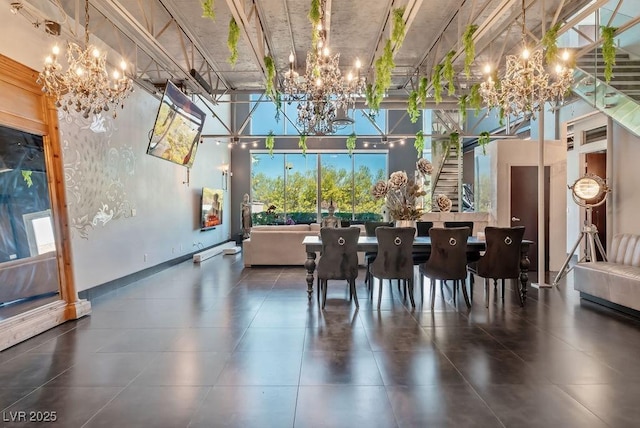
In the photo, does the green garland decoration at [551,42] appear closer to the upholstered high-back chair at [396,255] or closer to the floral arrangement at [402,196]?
the floral arrangement at [402,196]

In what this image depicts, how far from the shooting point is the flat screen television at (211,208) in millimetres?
10211

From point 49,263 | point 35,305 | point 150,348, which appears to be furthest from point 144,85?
point 150,348

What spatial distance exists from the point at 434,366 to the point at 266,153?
12434 millimetres

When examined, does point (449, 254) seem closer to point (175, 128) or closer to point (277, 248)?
point (277, 248)

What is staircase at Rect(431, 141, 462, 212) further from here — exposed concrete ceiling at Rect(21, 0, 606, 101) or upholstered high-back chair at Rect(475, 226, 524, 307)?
upholstered high-back chair at Rect(475, 226, 524, 307)

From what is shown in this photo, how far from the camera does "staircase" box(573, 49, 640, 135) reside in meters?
5.70

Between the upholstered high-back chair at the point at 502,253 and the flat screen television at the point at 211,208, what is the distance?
764cm

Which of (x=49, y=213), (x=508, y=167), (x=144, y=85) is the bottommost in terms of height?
(x=49, y=213)

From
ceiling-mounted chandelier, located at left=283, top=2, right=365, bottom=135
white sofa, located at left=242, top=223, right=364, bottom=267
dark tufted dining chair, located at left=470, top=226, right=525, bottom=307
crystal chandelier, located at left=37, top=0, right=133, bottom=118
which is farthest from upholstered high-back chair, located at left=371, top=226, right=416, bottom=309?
crystal chandelier, located at left=37, top=0, right=133, bottom=118

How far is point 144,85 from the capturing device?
666 cm

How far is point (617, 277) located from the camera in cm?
441

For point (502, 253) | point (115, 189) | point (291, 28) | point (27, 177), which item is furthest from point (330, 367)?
point (291, 28)

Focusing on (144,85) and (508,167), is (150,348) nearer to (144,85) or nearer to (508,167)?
(144,85)

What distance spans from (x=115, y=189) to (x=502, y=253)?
586 centimetres
